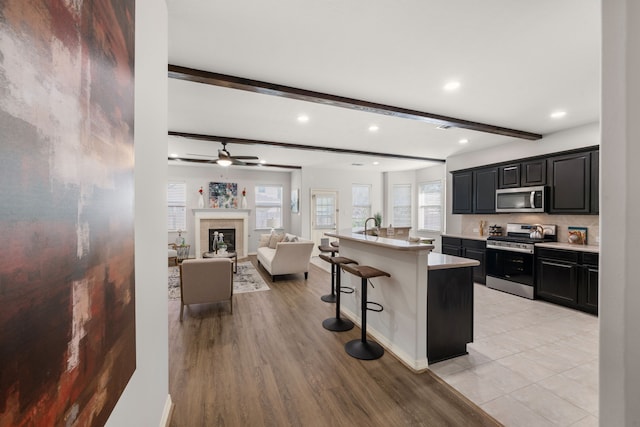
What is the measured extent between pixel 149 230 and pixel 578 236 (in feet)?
18.6

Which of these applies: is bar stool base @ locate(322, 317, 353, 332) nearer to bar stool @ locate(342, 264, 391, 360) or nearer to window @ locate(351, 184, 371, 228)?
bar stool @ locate(342, 264, 391, 360)

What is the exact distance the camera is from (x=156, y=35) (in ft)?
5.10

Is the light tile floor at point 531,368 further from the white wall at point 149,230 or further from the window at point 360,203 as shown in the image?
the window at point 360,203

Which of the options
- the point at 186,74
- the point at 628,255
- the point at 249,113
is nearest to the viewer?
the point at 628,255

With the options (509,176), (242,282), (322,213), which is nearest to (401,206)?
(322,213)

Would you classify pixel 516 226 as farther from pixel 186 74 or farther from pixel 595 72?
pixel 186 74

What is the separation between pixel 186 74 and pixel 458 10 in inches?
87.6

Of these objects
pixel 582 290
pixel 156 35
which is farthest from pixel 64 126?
pixel 582 290

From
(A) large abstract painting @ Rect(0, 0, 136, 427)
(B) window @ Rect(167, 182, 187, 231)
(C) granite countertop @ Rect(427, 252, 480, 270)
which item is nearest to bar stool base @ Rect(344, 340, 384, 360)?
(C) granite countertop @ Rect(427, 252, 480, 270)

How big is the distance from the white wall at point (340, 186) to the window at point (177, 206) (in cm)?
332

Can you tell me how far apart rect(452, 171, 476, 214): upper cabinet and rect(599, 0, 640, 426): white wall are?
4.95 m

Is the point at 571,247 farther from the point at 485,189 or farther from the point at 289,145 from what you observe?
the point at 289,145

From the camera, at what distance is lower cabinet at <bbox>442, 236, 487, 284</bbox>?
5.27m

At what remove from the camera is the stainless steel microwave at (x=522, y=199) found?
4.62 meters
